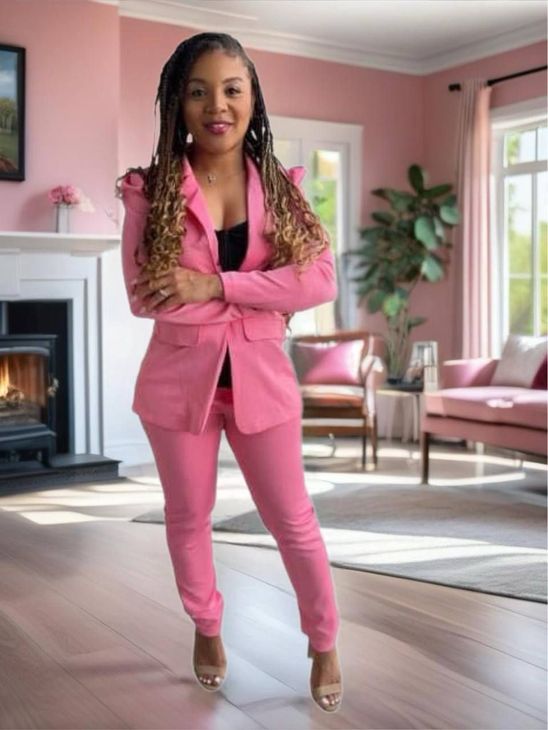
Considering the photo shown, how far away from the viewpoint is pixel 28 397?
18.2ft

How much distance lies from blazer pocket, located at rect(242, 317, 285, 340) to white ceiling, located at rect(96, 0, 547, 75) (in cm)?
420

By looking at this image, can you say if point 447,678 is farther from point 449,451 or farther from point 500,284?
point 500,284

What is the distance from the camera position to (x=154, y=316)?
6.80ft

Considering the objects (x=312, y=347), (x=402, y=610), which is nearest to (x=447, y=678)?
(x=402, y=610)

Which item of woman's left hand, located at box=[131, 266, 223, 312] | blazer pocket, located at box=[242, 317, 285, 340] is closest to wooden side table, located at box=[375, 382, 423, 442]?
blazer pocket, located at box=[242, 317, 285, 340]

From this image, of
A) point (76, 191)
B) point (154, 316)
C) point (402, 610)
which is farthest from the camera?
point (76, 191)

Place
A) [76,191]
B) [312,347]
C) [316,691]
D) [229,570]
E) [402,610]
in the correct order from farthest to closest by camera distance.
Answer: [312,347]
[76,191]
[229,570]
[402,610]
[316,691]

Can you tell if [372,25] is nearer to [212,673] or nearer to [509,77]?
[509,77]

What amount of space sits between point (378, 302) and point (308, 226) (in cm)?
491

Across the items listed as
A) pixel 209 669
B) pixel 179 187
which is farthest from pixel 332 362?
pixel 179 187

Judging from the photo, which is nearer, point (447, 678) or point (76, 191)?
point (447, 678)

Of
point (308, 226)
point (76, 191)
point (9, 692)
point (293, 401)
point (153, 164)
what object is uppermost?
point (76, 191)

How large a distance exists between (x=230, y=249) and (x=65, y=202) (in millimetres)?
3625

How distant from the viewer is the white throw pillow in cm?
547
